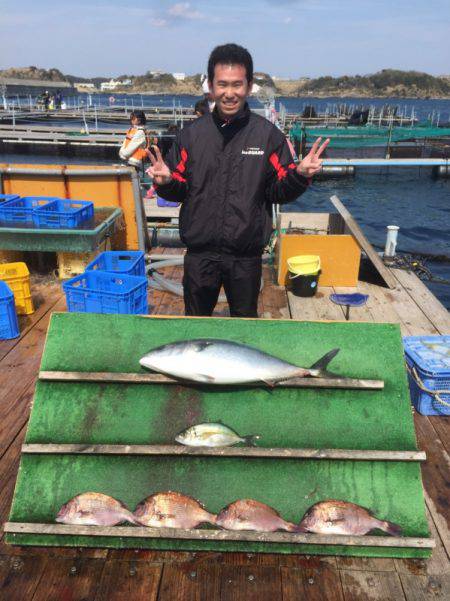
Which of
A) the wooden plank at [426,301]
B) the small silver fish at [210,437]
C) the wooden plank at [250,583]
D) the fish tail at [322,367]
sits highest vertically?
the fish tail at [322,367]

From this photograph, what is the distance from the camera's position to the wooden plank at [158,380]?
120 inches

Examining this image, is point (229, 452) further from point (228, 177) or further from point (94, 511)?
point (228, 177)

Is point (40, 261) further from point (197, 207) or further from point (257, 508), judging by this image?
point (257, 508)

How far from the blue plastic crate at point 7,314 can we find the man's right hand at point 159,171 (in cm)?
309

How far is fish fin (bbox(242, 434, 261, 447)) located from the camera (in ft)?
9.65

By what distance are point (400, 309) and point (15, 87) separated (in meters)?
127

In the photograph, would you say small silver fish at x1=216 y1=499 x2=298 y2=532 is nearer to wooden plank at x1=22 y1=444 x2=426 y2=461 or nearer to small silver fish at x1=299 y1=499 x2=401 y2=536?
small silver fish at x1=299 y1=499 x2=401 y2=536

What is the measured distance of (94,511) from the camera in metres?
2.79

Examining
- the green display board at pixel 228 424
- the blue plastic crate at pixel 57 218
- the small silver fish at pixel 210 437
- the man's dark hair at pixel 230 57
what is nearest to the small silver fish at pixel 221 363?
the green display board at pixel 228 424

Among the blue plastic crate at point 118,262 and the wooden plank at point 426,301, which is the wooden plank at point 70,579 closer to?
the blue plastic crate at point 118,262

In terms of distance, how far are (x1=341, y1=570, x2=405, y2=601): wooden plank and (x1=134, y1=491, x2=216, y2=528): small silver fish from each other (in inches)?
34.0

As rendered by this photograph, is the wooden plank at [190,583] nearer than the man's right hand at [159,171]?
Yes

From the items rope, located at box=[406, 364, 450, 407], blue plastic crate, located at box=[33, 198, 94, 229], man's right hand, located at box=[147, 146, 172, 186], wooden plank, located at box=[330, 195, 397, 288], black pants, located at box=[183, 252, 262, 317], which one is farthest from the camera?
wooden plank, located at box=[330, 195, 397, 288]

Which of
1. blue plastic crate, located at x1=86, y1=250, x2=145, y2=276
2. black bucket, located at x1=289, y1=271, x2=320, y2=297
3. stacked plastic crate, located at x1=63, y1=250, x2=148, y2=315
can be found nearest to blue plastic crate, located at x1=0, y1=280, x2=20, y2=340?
stacked plastic crate, located at x1=63, y1=250, x2=148, y2=315
